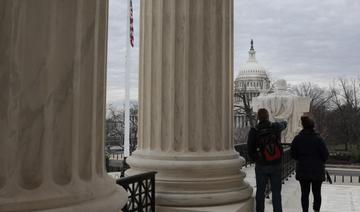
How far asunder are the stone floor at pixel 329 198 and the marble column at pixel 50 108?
849cm

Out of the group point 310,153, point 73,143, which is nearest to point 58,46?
point 73,143

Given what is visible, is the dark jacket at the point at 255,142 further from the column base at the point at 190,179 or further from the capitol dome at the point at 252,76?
the capitol dome at the point at 252,76

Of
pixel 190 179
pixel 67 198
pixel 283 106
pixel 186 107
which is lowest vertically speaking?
pixel 190 179

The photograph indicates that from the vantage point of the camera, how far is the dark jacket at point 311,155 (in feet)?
33.0

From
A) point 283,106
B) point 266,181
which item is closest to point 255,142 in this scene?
point 266,181

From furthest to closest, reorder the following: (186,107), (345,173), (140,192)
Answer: (345,173)
(186,107)
(140,192)

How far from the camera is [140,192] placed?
25.8 ft

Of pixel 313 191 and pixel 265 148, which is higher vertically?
pixel 265 148

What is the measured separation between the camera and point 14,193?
3.80m

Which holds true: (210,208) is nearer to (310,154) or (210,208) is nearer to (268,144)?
(268,144)

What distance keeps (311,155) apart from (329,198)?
6409 mm

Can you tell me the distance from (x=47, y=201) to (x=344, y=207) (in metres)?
12.1

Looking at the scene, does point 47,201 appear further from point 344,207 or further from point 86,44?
point 344,207

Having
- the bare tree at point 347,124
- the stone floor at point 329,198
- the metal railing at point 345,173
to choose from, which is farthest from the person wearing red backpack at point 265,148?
the bare tree at point 347,124
